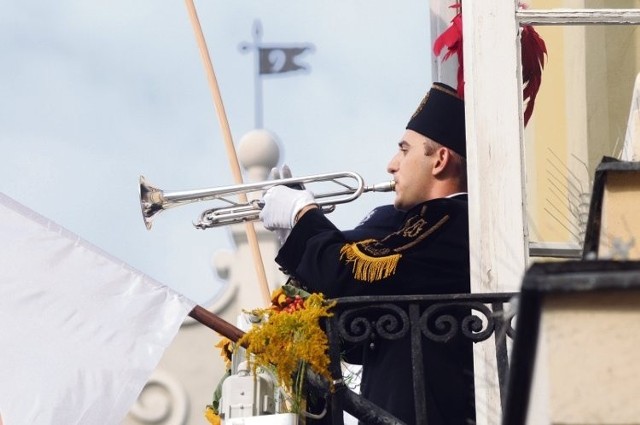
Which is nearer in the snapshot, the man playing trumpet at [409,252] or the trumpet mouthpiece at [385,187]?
the man playing trumpet at [409,252]

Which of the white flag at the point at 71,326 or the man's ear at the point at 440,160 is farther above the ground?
the man's ear at the point at 440,160

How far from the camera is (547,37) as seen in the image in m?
6.94

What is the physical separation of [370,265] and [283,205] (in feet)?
2.49

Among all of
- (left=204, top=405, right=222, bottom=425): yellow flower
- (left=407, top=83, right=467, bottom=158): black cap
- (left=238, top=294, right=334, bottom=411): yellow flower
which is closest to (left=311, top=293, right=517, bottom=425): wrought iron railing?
(left=238, top=294, right=334, bottom=411): yellow flower

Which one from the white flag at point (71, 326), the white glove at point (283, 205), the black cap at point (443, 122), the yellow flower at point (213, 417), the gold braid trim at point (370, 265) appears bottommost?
the yellow flower at point (213, 417)

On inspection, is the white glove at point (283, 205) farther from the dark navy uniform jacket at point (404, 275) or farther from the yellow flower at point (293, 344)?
the yellow flower at point (293, 344)

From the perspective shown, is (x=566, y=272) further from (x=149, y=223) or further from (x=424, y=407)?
(x=149, y=223)

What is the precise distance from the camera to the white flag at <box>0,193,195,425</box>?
704 centimetres

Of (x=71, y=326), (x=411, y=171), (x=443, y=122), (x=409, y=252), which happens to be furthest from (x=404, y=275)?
(x=71, y=326)

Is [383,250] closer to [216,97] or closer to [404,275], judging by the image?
[404,275]

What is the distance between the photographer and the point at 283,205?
7.58m

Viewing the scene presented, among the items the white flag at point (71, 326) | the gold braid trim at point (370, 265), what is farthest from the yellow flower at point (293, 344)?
the white flag at point (71, 326)

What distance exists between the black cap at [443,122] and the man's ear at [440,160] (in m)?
0.03

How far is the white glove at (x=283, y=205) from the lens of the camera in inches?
296
